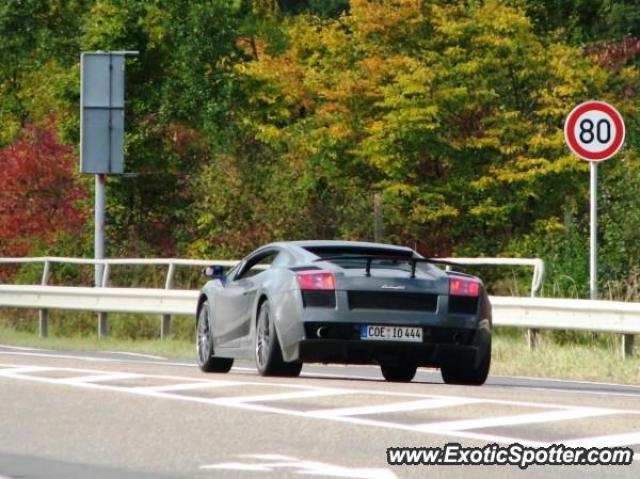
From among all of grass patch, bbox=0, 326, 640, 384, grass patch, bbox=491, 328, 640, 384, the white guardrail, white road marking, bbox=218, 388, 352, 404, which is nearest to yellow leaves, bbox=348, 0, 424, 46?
the white guardrail

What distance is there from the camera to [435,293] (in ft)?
53.0

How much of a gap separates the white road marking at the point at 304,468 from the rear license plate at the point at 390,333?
18.8ft

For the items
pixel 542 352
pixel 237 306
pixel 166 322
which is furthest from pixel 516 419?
pixel 166 322

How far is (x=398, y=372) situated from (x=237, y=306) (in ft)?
5.15

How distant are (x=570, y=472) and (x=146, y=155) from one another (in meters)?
37.3

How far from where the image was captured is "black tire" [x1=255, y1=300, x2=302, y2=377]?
16.3m

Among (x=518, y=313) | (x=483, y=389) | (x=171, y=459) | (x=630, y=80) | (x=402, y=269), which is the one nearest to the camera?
(x=171, y=459)

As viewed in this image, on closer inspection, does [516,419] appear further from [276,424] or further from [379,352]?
[379,352]

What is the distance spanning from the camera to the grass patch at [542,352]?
18.7 metres

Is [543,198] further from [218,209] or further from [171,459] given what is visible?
[171,459]

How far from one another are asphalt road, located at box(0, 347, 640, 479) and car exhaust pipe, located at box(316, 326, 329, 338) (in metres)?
0.38

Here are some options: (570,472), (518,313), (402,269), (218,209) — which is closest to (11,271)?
(218,209)

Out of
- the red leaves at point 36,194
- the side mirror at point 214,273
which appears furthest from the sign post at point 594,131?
the red leaves at point 36,194

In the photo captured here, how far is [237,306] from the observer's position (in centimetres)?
1753
